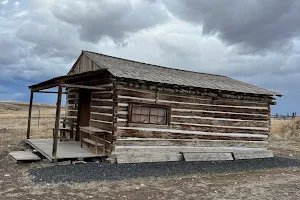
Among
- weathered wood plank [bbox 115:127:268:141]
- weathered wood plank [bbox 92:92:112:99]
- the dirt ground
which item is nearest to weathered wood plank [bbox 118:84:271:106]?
weathered wood plank [bbox 92:92:112:99]

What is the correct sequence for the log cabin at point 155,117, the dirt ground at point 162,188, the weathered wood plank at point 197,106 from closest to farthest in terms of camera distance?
the dirt ground at point 162,188 → the log cabin at point 155,117 → the weathered wood plank at point 197,106

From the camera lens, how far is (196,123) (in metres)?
12.3

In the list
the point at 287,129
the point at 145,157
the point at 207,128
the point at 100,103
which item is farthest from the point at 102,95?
the point at 287,129

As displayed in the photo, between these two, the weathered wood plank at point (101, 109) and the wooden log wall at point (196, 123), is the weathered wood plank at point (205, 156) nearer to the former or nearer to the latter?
the wooden log wall at point (196, 123)

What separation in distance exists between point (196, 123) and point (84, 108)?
17.2 feet

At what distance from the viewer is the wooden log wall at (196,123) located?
10562 millimetres

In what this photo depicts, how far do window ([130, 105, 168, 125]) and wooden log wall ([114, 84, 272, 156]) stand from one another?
20cm

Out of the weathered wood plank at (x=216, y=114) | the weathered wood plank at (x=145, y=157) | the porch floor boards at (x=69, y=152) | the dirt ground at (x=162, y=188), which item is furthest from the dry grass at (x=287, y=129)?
the porch floor boards at (x=69, y=152)

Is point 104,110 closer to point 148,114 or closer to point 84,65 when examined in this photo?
point 148,114

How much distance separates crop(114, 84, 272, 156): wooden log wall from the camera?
416 inches

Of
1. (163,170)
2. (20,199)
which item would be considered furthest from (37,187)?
(163,170)

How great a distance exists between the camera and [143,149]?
10.9 meters

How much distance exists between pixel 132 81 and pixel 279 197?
5.87 m

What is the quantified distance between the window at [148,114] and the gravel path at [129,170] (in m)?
1.65
